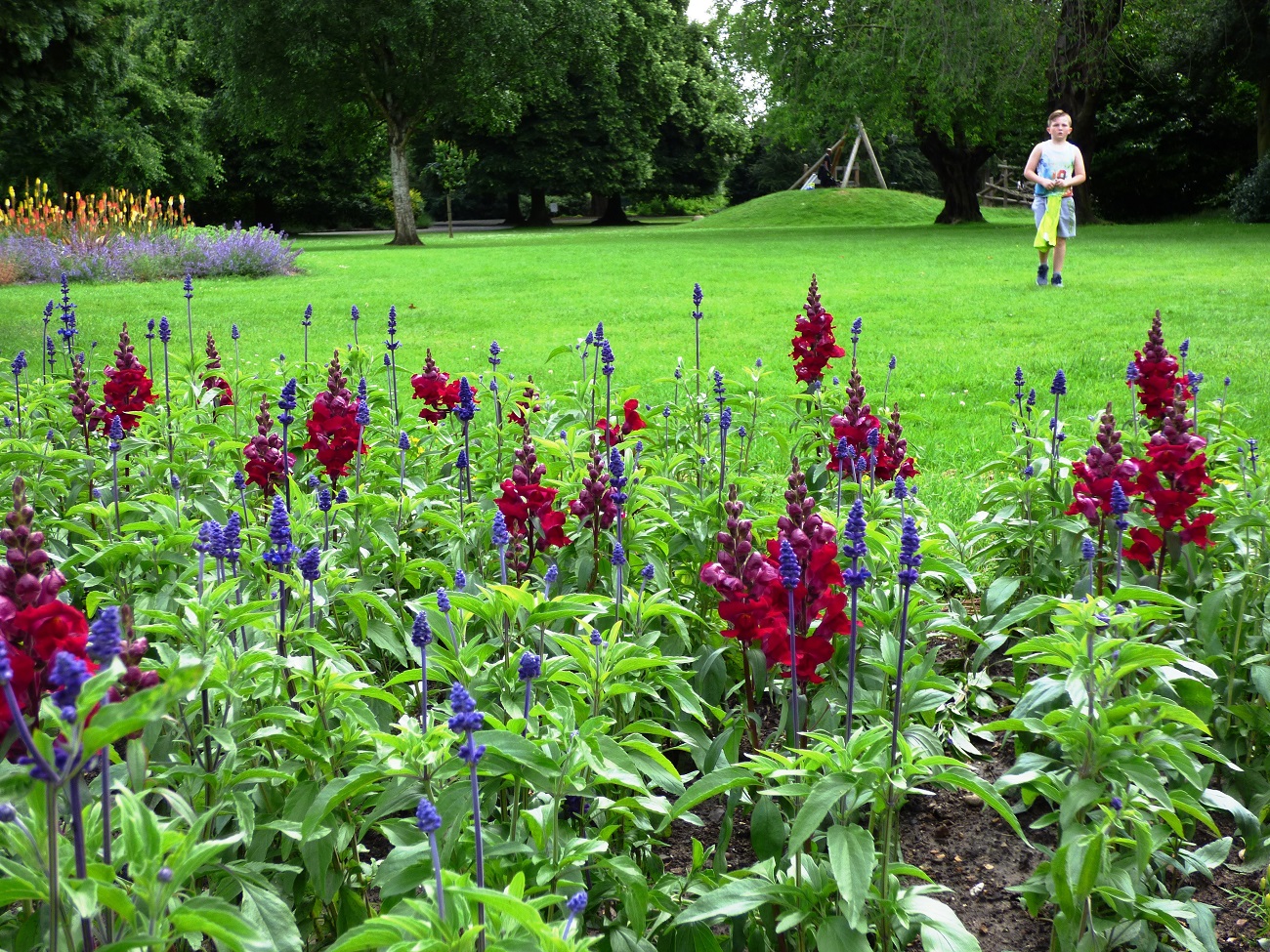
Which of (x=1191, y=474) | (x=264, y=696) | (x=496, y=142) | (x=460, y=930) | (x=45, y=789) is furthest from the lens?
(x=496, y=142)

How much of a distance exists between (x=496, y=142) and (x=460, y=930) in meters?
46.5

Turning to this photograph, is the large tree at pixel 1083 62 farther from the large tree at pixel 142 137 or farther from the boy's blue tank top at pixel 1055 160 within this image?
the large tree at pixel 142 137

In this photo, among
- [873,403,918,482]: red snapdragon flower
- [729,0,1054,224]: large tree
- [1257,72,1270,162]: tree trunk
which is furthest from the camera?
[1257,72,1270,162]: tree trunk

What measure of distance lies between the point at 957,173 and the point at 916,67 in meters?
9.35

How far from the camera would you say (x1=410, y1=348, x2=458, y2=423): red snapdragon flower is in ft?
14.8

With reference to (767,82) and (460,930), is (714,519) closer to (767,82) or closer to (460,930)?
(460,930)

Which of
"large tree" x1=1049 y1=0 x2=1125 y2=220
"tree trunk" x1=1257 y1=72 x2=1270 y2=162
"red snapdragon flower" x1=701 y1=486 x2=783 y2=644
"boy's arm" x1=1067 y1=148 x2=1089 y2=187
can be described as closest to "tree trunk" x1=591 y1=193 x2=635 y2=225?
"large tree" x1=1049 y1=0 x2=1125 y2=220

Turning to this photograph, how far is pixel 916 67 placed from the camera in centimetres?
2233

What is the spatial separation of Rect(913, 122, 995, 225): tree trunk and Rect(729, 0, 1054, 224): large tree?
1.1 inches

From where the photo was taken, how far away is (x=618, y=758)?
201 cm

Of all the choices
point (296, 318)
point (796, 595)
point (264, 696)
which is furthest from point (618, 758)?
point (296, 318)

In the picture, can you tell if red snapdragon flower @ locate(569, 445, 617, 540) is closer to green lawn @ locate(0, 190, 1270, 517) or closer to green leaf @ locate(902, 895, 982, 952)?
green leaf @ locate(902, 895, 982, 952)

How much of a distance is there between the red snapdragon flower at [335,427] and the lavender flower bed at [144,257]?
14469 millimetres

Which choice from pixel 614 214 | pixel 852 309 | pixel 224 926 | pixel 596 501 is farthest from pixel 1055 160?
pixel 614 214
